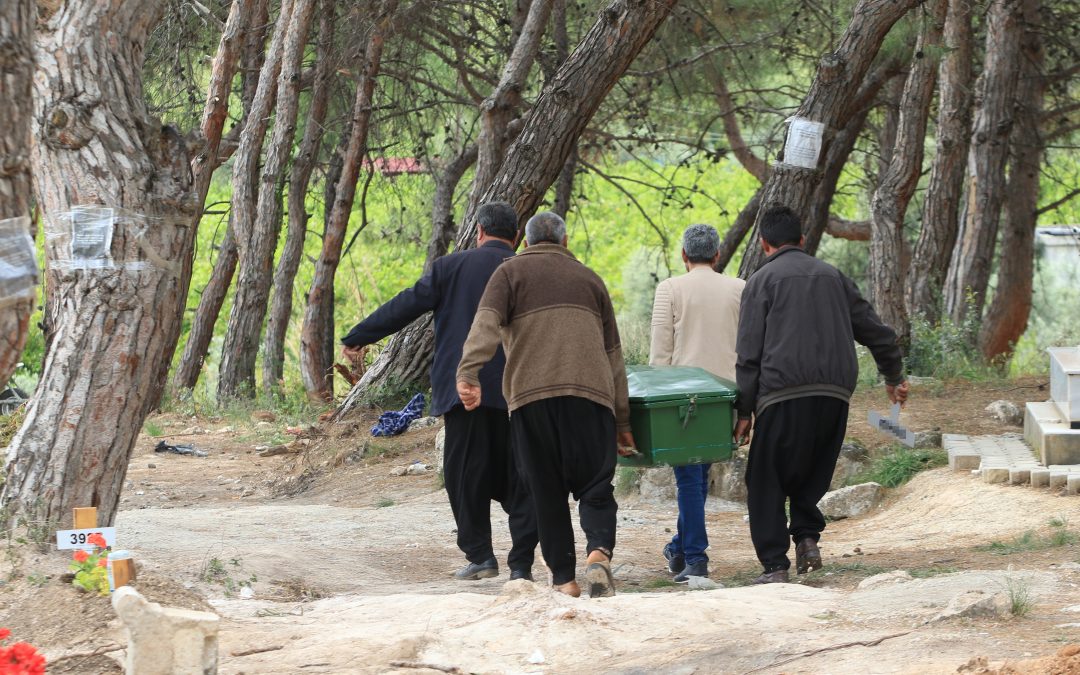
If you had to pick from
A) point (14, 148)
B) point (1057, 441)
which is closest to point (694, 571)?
point (1057, 441)

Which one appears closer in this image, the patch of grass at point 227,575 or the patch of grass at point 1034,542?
the patch of grass at point 227,575

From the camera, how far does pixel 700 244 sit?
6688 mm

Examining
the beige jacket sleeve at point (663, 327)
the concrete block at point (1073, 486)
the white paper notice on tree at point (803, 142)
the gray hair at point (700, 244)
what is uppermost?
the white paper notice on tree at point (803, 142)

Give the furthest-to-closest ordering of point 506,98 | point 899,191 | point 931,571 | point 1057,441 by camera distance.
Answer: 1. point 899,191
2. point 506,98
3. point 1057,441
4. point 931,571

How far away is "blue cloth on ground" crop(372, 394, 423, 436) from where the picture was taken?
11.5m

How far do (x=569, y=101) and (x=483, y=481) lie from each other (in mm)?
5196

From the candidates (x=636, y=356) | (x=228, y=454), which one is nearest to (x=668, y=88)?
(x=636, y=356)

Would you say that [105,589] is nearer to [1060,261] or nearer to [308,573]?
[308,573]

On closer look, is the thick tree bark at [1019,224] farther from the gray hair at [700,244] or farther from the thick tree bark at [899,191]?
the gray hair at [700,244]

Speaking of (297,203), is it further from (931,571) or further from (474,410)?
(931,571)

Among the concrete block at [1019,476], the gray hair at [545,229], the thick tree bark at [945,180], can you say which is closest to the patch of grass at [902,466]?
the concrete block at [1019,476]

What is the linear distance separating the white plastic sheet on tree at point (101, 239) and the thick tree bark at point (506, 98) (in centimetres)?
704

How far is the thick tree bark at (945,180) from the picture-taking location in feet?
46.7

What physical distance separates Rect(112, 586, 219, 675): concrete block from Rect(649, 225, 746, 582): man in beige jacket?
296 centimetres
